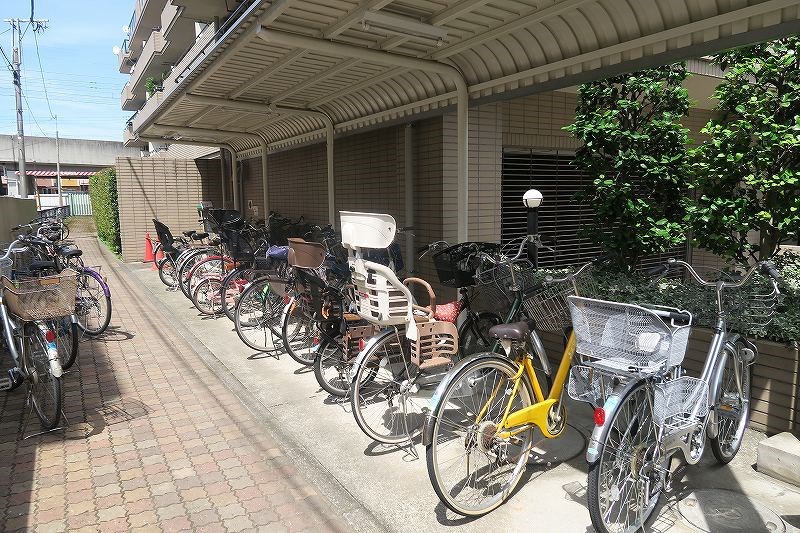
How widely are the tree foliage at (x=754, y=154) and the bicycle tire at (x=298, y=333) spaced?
3.84 metres

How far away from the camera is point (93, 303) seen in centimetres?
612

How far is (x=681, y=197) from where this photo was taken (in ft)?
18.6

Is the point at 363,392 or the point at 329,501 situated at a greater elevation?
the point at 363,392

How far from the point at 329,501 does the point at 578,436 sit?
5.75 ft

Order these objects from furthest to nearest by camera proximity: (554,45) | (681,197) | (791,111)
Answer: (681,197) < (791,111) < (554,45)

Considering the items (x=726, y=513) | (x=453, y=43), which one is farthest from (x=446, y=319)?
(x=453, y=43)

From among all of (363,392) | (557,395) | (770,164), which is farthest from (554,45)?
(363,392)

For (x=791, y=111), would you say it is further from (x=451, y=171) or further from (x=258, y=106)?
(x=258, y=106)

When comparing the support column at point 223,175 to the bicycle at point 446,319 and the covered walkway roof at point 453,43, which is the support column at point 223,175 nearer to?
the covered walkway roof at point 453,43

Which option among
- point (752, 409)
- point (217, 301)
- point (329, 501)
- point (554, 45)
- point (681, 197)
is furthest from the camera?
point (217, 301)

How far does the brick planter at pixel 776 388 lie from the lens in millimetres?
3344

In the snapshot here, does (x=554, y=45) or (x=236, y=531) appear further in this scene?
(x=554, y=45)

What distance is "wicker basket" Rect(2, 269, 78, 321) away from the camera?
373cm

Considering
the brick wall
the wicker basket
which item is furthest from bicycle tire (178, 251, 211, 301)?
the brick wall
